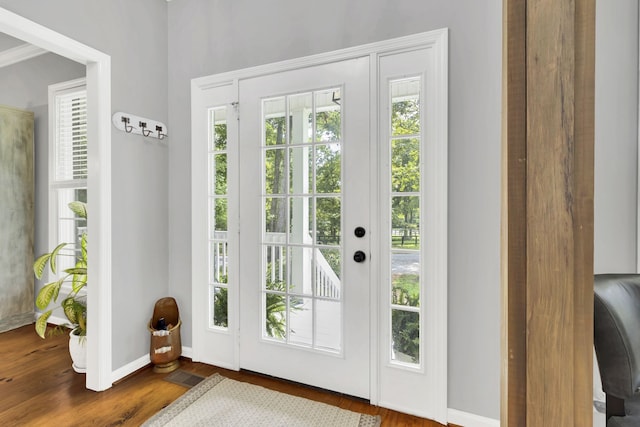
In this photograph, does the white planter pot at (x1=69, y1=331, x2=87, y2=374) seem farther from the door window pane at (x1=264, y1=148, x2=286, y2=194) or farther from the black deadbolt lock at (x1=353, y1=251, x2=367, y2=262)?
the black deadbolt lock at (x1=353, y1=251, x2=367, y2=262)

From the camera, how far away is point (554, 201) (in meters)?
0.56

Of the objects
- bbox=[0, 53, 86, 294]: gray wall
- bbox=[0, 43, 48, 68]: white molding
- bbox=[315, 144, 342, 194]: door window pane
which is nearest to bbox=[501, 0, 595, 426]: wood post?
bbox=[315, 144, 342, 194]: door window pane

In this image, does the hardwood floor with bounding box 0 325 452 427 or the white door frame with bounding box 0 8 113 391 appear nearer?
the hardwood floor with bounding box 0 325 452 427

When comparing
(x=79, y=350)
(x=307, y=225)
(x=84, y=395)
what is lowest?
(x=84, y=395)

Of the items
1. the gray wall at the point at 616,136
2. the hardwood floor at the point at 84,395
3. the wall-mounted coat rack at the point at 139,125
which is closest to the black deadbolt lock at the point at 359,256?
the hardwood floor at the point at 84,395

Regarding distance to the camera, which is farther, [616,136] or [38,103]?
[38,103]

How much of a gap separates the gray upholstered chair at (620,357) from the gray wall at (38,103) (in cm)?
402

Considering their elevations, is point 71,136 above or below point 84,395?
above

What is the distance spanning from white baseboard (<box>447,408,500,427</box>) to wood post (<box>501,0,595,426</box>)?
130 centimetres

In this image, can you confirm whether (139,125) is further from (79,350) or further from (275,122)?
(79,350)

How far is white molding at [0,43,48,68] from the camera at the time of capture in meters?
2.89

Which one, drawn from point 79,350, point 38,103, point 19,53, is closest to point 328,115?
point 79,350

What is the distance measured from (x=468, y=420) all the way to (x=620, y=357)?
1.10 meters

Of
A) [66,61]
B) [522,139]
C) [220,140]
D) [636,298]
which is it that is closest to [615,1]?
[522,139]
